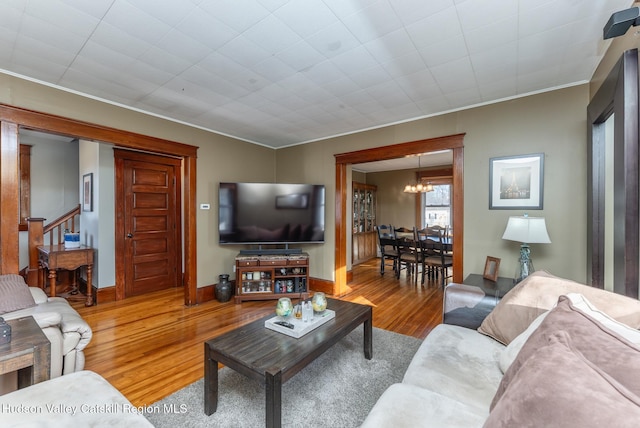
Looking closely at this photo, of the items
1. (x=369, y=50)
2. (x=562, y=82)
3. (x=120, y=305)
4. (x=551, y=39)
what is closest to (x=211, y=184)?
(x=120, y=305)

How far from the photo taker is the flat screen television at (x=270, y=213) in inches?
160

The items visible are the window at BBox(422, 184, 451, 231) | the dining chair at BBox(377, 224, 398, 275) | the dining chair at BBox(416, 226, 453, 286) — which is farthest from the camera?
the window at BBox(422, 184, 451, 231)

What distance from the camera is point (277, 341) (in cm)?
182

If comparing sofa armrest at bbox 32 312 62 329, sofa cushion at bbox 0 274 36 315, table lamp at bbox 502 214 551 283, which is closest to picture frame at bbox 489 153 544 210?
table lamp at bbox 502 214 551 283

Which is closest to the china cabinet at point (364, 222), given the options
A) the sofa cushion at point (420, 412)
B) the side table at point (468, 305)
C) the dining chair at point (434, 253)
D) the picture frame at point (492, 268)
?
the dining chair at point (434, 253)

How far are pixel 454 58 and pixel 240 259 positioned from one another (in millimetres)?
3343

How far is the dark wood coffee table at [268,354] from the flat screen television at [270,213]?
7.24 ft

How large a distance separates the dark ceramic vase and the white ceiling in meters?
2.31

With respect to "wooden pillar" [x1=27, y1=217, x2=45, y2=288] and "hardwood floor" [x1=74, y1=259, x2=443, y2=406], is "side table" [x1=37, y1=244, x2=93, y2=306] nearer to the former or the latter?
"wooden pillar" [x1=27, y1=217, x2=45, y2=288]

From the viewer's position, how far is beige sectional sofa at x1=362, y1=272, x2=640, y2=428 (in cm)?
63

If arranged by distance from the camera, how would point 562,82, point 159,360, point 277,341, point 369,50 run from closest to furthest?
point 277,341, point 369,50, point 159,360, point 562,82

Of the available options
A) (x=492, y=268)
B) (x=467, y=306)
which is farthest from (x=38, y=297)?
(x=492, y=268)

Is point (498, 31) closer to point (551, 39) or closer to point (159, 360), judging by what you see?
point (551, 39)

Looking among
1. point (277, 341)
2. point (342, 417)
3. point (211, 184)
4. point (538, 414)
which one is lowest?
point (342, 417)
